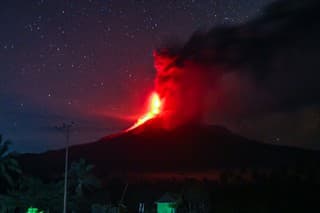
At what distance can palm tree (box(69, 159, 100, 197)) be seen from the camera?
216 feet

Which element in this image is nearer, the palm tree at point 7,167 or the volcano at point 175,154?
the palm tree at point 7,167

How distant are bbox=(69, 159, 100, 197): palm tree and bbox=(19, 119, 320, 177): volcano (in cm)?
7693

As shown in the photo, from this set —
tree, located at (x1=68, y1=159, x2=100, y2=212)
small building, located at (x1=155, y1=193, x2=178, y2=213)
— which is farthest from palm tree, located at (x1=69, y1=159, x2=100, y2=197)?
small building, located at (x1=155, y1=193, x2=178, y2=213)

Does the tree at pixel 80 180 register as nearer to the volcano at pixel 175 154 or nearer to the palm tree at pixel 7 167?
the palm tree at pixel 7 167

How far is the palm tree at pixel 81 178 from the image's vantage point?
6581cm

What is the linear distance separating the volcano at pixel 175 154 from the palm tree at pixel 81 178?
76929mm

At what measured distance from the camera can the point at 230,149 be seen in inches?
7205

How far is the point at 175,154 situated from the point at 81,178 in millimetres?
109153

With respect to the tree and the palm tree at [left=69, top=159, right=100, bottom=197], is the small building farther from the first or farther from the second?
the palm tree at [left=69, top=159, right=100, bottom=197]

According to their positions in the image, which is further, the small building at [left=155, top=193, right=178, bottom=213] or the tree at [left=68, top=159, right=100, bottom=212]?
the tree at [left=68, top=159, right=100, bottom=212]

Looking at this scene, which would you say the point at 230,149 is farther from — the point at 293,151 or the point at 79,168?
the point at 79,168

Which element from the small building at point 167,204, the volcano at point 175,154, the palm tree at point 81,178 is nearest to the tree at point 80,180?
the palm tree at point 81,178

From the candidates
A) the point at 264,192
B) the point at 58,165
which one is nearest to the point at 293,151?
the point at 58,165

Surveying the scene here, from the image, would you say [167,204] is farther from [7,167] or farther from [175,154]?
[175,154]
